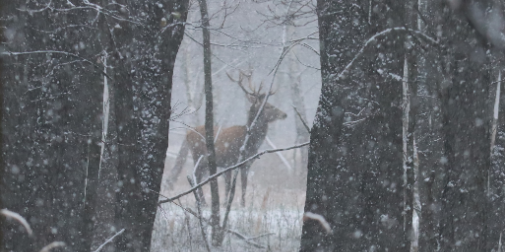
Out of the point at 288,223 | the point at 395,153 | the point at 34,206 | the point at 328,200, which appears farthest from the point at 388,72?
the point at 288,223

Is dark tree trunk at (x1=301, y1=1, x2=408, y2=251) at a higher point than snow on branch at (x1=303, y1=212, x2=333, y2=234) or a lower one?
higher

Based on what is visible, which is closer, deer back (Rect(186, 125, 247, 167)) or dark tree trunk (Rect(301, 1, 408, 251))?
dark tree trunk (Rect(301, 1, 408, 251))

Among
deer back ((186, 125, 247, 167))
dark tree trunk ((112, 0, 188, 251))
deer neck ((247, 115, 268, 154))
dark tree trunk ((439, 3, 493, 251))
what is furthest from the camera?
deer back ((186, 125, 247, 167))

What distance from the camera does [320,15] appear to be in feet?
15.6

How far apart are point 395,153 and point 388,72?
643mm

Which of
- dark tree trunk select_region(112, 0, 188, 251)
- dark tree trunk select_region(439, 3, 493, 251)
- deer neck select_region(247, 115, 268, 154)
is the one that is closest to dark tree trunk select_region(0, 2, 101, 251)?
dark tree trunk select_region(112, 0, 188, 251)

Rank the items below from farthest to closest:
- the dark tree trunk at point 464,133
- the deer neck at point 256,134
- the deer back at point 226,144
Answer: the deer back at point 226,144
the deer neck at point 256,134
the dark tree trunk at point 464,133

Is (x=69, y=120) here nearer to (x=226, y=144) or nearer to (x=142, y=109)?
(x=142, y=109)

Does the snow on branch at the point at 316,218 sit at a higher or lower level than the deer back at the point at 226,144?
lower

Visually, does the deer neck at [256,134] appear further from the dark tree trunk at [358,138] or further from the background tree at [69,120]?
the background tree at [69,120]

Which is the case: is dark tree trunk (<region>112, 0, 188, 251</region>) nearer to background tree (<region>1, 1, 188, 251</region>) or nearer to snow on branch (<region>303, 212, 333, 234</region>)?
background tree (<region>1, 1, 188, 251</region>)

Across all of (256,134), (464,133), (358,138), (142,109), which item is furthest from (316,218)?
(256,134)

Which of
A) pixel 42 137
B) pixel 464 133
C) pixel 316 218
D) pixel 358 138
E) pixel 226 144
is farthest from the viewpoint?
pixel 226 144

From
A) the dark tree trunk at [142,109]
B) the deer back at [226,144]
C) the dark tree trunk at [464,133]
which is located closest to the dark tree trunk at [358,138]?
the dark tree trunk at [464,133]
